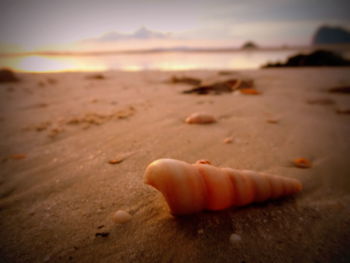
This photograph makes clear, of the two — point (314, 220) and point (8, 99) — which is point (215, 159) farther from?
point (8, 99)

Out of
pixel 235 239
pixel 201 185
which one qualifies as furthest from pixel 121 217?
pixel 235 239

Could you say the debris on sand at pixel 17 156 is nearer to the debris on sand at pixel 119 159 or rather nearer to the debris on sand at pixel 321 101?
the debris on sand at pixel 119 159

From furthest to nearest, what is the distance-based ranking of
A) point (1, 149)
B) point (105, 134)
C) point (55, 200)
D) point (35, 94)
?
point (35, 94) → point (105, 134) → point (1, 149) → point (55, 200)

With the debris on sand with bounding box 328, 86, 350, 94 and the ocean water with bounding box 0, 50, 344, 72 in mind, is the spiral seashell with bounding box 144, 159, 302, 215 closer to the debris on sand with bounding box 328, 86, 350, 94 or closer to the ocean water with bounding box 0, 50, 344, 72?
the debris on sand with bounding box 328, 86, 350, 94

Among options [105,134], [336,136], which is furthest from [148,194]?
[336,136]

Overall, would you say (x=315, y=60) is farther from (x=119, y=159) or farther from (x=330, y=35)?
(x=330, y=35)

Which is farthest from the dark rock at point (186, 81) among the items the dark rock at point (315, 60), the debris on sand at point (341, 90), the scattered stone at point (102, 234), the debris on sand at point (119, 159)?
the dark rock at point (315, 60)
